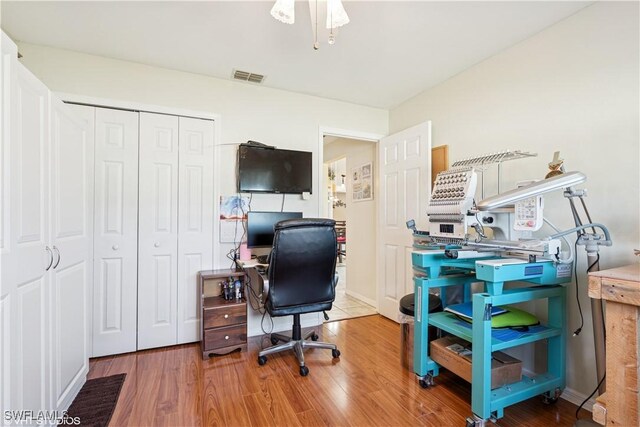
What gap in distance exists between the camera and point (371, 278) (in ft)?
12.6

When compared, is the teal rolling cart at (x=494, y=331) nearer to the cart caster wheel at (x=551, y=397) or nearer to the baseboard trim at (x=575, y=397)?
the cart caster wheel at (x=551, y=397)

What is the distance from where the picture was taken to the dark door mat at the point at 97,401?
1622mm

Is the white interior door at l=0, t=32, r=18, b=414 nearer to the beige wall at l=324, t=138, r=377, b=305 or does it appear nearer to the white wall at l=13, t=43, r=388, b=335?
the white wall at l=13, t=43, r=388, b=335

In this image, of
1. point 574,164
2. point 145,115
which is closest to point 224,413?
point 145,115

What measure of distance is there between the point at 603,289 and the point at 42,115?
8.46ft

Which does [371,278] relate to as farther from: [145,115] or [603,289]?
[145,115]

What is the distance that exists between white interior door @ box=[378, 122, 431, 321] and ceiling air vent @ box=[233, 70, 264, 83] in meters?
1.54

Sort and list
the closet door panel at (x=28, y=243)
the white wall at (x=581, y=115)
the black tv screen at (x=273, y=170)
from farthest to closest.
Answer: the black tv screen at (x=273, y=170), the white wall at (x=581, y=115), the closet door panel at (x=28, y=243)

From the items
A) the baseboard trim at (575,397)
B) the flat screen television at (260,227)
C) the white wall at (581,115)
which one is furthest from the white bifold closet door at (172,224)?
the baseboard trim at (575,397)

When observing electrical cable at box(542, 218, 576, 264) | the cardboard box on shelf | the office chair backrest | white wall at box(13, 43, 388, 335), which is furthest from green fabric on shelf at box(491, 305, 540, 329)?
white wall at box(13, 43, 388, 335)

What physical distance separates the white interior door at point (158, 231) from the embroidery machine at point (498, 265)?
2.11 meters

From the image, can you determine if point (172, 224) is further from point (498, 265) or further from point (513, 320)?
point (513, 320)

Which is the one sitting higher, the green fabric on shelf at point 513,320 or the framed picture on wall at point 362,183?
the framed picture on wall at point 362,183

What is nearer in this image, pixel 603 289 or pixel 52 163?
pixel 603 289
